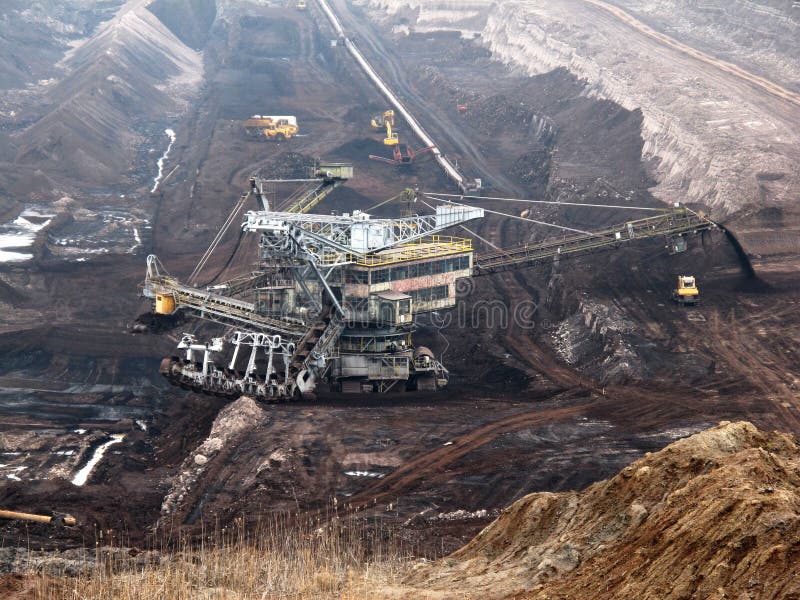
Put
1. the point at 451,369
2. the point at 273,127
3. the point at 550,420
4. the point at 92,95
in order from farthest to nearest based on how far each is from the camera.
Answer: the point at 92,95, the point at 273,127, the point at 451,369, the point at 550,420

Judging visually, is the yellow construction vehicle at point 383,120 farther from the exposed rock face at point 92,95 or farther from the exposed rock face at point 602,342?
the exposed rock face at point 602,342

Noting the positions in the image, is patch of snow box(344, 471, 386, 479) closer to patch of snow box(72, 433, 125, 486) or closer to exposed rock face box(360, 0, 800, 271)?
patch of snow box(72, 433, 125, 486)

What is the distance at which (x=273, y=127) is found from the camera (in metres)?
112

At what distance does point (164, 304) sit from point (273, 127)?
2338 inches

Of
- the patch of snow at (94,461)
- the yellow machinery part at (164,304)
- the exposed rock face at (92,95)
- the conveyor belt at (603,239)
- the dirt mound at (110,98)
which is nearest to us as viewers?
the patch of snow at (94,461)

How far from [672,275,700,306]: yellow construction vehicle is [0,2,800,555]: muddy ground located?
64cm

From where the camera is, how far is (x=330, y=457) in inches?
1781

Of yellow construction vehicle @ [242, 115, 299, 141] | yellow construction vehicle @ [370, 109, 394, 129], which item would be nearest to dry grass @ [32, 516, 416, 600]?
yellow construction vehicle @ [370, 109, 394, 129]

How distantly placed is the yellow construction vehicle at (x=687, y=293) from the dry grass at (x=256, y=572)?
31.6 m

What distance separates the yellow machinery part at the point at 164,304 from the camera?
181 feet

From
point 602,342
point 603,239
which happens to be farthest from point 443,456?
point 603,239

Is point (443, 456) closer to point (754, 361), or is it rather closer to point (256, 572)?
point (256, 572)

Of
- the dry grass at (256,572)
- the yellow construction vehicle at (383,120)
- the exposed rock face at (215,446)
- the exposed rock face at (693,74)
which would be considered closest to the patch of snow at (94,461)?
the exposed rock face at (215,446)

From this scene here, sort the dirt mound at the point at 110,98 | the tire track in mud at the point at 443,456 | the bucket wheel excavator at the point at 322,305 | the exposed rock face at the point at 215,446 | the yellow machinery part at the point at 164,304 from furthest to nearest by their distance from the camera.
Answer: the dirt mound at the point at 110,98 → the yellow machinery part at the point at 164,304 → the bucket wheel excavator at the point at 322,305 → the exposed rock face at the point at 215,446 → the tire track in mud at the point at 443,456
